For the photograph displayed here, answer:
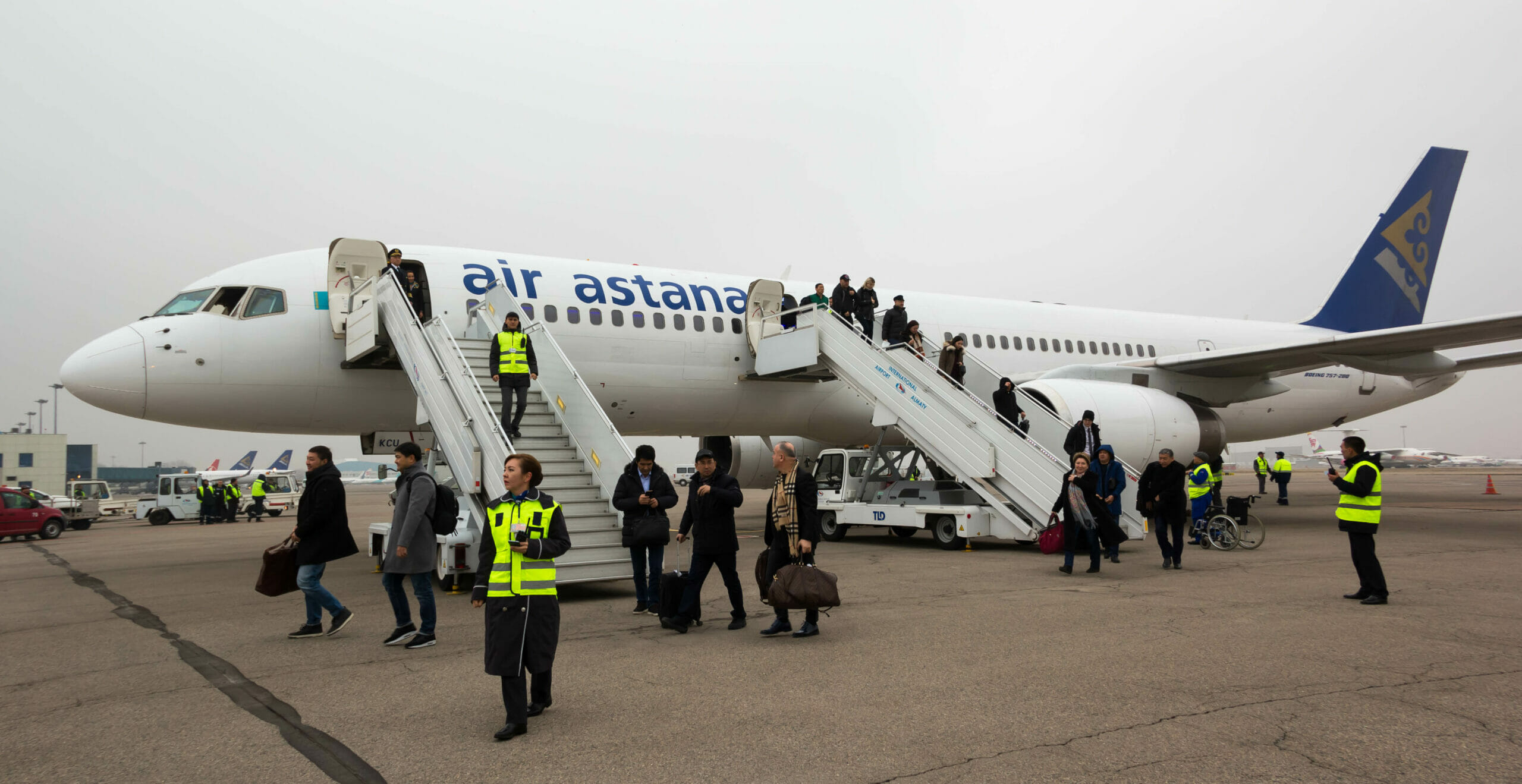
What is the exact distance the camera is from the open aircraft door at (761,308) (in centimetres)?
1368

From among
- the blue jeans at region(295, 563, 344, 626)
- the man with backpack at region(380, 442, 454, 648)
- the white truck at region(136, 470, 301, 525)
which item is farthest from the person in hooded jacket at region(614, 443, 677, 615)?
the white truck at region(136, 470, 301, 525)

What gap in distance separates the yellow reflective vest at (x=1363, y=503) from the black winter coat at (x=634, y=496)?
5484 mm

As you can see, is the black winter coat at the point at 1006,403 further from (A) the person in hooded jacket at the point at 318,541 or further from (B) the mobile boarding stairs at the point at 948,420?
(A) the person in hooded jacket at the point at 318,541

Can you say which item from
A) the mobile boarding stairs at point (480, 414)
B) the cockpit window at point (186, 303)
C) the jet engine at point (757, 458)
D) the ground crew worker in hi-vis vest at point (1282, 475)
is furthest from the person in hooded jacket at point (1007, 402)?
the ground crew worker in hi-vis vest at point (1282, 475)

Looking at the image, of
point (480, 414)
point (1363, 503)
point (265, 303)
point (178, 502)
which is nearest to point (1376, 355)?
point (1363, 503)

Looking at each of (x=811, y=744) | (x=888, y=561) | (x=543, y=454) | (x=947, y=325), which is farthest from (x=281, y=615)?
(x=947, y=325)

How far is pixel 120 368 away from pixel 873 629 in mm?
9001

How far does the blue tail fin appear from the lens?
19.6 metres

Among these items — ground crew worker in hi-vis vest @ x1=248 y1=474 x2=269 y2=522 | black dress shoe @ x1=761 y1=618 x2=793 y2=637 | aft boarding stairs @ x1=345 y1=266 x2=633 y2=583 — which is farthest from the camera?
ground crew worker in hi-vis vest @ x1=248 y1=474 x2=269 y2=522

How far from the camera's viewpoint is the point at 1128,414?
13422 millimetres

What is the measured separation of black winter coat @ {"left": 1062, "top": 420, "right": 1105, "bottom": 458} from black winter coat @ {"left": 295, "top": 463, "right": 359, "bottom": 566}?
9.00 meters

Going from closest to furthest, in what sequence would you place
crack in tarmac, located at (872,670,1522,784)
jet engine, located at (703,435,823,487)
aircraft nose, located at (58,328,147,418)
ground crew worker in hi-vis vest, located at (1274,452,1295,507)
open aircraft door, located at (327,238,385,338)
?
crack in tarmac, located at (872,670,1522,784) → aircraft nose, located at (58,328,147,418) → open aircraft door, located at (327,238,385,338) → jet engine, located at (703,435,823,487) → ground crew worker in hi-vis vest, located at (1274,452,1295,507)

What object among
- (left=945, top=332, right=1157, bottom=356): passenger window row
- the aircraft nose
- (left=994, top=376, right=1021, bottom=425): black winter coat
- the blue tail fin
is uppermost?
the blue tail fin

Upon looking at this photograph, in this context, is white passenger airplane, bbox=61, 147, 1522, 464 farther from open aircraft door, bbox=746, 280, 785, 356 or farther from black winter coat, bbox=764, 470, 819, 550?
black winter coat, bbox=764, 470, 819, 550
